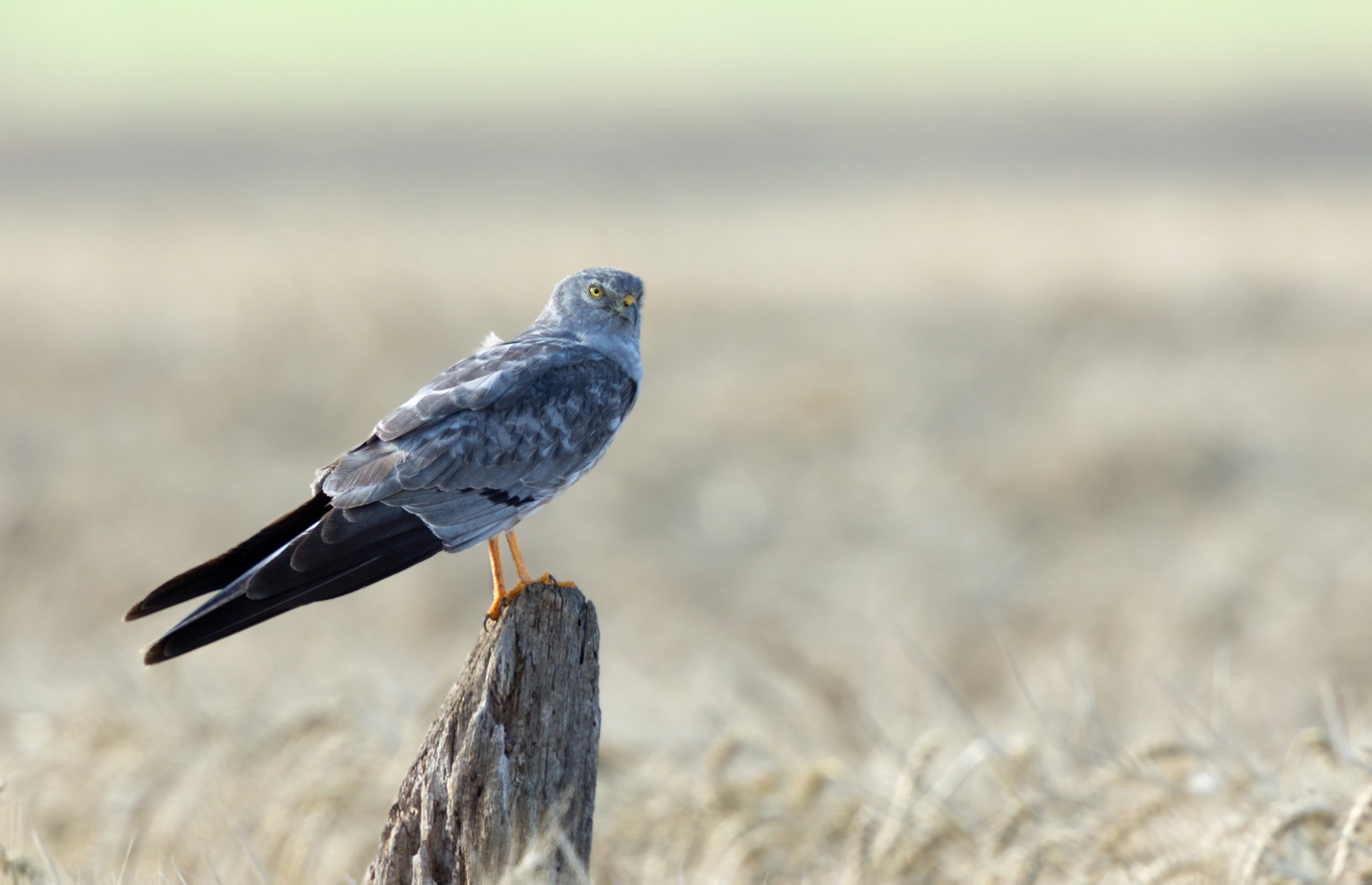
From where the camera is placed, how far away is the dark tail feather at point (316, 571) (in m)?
2.51

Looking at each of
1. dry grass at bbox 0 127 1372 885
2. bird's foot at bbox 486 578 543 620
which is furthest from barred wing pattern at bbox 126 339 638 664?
dry grass at bbox 0 127 1372 885

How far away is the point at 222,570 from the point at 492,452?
30.7 inches

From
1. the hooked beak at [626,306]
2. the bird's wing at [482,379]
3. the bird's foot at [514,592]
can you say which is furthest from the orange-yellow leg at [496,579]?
the hooked beak at [626,306]

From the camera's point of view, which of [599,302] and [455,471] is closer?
[455,471]

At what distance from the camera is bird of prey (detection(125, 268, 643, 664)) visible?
2.60m

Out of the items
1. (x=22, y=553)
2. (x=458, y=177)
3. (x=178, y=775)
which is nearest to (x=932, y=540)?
(x=178, y=775)

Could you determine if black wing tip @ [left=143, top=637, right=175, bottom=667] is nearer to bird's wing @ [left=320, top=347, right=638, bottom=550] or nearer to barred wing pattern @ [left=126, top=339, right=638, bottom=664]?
barred wing pattern @ [left=126, top=339, right=638, bottom=664]

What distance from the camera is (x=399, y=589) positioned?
1124 centimetres

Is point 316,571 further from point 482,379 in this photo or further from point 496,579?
point 482,379

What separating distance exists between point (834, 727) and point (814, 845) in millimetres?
1924

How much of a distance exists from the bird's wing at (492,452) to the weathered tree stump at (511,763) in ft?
1.04

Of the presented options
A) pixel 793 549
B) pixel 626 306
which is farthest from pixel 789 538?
pixel 626 306

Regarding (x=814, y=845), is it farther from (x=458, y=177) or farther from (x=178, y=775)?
(x=458, y=177)

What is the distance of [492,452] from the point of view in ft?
10.6
